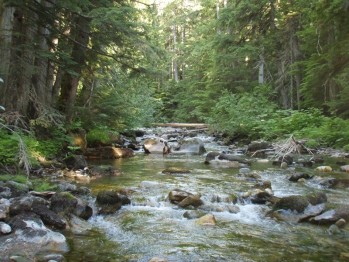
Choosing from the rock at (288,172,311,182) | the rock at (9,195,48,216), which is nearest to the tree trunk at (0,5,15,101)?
the rock at (9,195,48,216)

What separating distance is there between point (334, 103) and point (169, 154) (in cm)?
745

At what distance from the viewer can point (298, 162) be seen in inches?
411

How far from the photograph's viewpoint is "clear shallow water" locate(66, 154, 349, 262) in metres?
3.81

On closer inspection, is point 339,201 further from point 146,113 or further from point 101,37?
point 146,113

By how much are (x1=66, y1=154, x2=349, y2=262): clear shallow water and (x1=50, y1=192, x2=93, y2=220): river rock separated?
21 centimetres

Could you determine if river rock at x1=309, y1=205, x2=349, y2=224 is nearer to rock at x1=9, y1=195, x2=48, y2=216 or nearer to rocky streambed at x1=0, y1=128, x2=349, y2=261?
rocky streambed at x1=0, y1=128, x2=349, y2=261

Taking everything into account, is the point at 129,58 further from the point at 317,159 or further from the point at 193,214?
the point at 317,159

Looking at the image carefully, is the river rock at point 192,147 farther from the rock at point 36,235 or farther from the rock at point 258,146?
the rock at point 36,235

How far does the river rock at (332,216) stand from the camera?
195 inches

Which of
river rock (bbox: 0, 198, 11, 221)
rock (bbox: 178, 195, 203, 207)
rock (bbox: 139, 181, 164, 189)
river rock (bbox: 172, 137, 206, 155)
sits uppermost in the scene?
river rock (bbox: 172, 137, 206, 155)

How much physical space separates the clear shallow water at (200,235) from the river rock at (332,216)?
150 millimetres

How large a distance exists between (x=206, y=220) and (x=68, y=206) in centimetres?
223

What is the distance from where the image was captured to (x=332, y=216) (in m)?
5.00

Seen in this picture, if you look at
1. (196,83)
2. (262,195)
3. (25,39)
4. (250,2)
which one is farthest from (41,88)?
(196,83)
